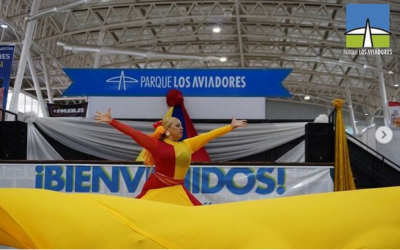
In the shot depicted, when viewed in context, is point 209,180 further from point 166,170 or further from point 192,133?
point 166,170

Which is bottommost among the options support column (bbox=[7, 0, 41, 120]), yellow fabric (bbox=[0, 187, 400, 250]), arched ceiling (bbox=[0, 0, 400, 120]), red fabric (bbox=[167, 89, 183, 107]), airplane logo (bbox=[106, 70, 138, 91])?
yellow fabric (bbox=[0, 187, 400, 250])

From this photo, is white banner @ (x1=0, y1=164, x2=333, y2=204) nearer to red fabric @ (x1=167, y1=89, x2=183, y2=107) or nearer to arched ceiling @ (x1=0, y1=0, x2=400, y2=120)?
Answer: red fabric @ (x1=167, y1=89, x2=183, y2=107)

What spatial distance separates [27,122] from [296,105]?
41797 mm

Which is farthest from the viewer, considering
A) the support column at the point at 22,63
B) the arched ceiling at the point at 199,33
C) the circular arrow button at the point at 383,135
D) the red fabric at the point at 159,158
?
the arched ceiling at the point at 199,33

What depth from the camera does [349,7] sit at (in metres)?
15.8

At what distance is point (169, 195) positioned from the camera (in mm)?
4023

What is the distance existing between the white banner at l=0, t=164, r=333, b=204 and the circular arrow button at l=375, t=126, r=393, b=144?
13.8 feet

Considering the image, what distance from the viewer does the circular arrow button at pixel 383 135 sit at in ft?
34.0

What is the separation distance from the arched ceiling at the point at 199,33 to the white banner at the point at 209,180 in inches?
496

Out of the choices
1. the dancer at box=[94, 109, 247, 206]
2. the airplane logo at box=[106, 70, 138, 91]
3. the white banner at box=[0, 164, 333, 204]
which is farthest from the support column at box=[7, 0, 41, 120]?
the dancer at box=[94, 109, 247, 206]

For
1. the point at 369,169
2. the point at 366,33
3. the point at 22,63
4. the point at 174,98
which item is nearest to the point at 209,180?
the point at 174,98

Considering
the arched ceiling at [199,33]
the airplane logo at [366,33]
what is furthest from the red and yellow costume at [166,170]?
the arched ceiling at [199,33]

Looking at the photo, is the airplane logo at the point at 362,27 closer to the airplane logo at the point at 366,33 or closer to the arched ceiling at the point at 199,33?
the airplane logo at the point at 366,33

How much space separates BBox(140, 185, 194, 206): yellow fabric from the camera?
13.1 ft
